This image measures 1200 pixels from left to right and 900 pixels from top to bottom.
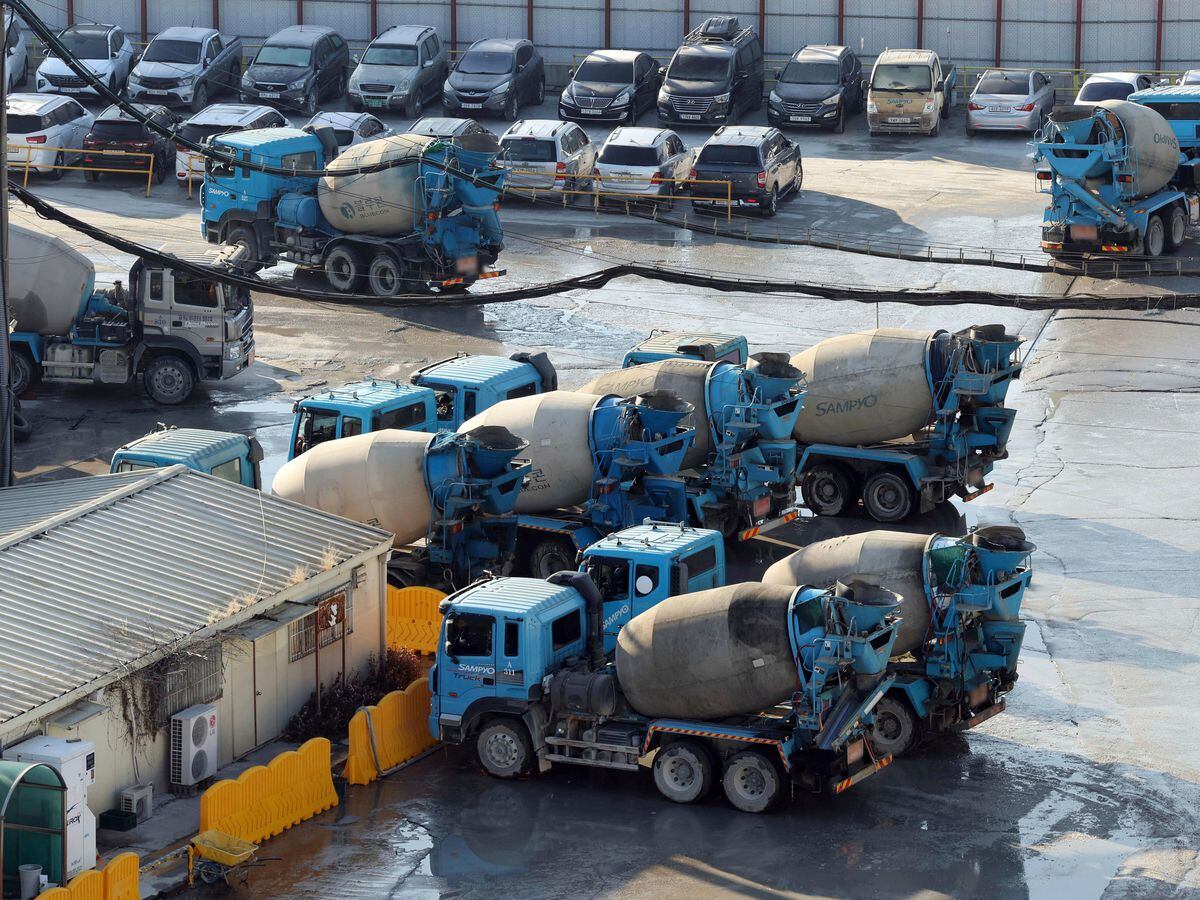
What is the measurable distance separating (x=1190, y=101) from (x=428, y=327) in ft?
56.8

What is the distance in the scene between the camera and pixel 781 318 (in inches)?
1410

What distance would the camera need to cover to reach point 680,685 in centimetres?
1777

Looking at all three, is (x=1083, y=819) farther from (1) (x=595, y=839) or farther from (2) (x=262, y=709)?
(2) (x=262, y=709)

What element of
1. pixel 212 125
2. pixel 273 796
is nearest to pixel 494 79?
pixel 212 125

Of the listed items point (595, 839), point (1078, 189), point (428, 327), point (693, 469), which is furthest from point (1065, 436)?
point (595, 839)

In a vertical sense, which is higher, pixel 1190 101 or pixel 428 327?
pixel 1190 101

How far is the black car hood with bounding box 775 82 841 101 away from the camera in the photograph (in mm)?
50156

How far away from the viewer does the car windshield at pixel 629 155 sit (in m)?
43.1

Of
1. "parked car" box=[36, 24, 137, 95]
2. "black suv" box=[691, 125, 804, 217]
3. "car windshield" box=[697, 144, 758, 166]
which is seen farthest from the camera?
"parked car" box=[36, 24, 137, 95]

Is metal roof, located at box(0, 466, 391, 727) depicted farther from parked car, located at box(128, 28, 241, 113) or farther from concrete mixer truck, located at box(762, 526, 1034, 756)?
parked car, located at box(128, 28, 241, 113)

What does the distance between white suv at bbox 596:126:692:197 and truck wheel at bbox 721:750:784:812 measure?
26585 mm

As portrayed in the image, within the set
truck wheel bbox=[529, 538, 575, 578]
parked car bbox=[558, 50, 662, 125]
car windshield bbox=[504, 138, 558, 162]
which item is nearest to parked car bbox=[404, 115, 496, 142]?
car windshield bbox=[504, 138, 558, 162]

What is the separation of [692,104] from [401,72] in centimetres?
801

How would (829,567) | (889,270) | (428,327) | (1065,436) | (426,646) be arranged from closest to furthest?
(829,567) < (426,646) < (1065,436) < (428,327) < (889,270)
